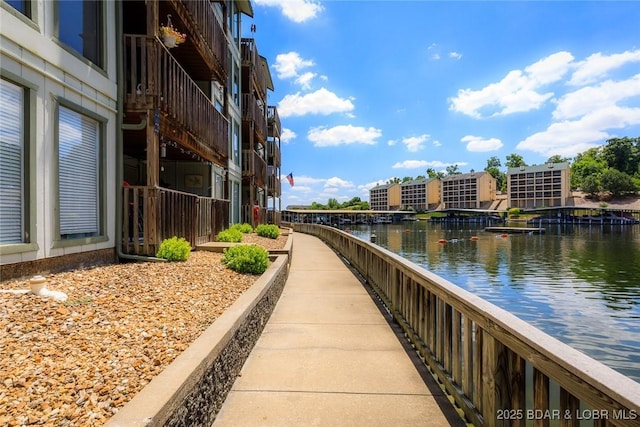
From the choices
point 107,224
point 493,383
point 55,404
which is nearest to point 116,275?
point 107,224

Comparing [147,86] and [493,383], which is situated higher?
[147,86]

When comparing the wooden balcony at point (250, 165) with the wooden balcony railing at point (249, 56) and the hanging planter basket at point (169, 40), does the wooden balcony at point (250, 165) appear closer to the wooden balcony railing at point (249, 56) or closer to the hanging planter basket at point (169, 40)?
the wooden balcony railing at point (249, 56)

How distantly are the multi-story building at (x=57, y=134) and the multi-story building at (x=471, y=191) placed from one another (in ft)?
385

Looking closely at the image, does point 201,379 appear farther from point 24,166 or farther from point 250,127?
point 250,127

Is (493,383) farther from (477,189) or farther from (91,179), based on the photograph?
(477,189)

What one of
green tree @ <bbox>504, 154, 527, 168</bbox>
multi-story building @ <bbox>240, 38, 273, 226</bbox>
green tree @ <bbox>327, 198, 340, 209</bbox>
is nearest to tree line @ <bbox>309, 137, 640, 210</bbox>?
green tree @ <bbox>504, 154, 527, 168</bbox>

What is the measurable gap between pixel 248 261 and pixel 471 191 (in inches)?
4643

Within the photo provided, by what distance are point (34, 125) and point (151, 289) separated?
7.97 ft

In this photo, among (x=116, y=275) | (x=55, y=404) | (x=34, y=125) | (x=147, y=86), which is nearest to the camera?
(x=55, y=404)

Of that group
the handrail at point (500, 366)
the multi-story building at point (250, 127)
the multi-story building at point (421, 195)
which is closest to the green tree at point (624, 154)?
the multi-story building at point (421, 195)

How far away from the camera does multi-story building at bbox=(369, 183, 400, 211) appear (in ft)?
458

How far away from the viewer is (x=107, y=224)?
625 cm

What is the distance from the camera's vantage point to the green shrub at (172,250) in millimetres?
6543

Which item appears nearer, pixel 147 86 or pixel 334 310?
pixel 334 310
